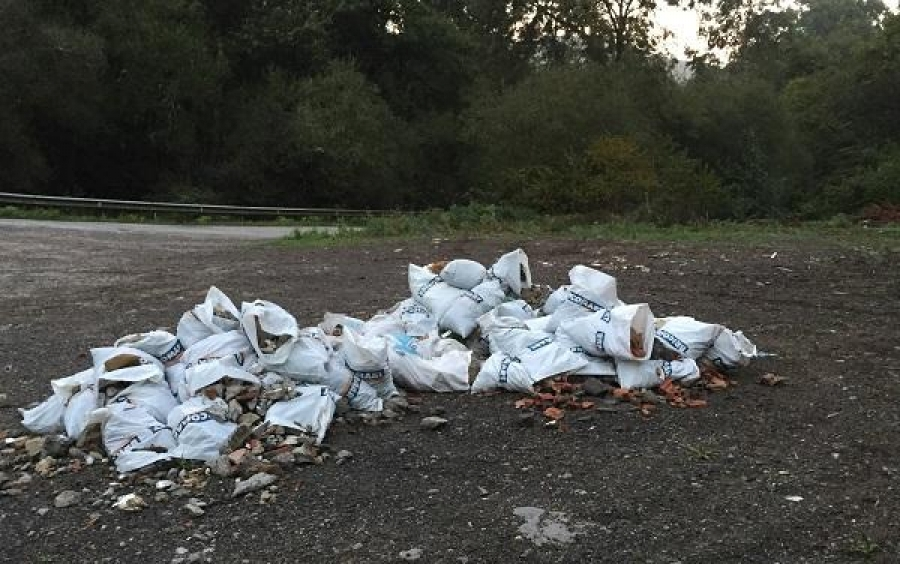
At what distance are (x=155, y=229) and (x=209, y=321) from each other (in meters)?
13.7

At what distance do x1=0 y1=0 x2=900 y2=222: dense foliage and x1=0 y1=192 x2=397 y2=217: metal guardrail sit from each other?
2517 millimetres

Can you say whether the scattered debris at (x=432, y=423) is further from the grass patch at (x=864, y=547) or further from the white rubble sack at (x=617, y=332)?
the grass patch at (x=864, y=547)

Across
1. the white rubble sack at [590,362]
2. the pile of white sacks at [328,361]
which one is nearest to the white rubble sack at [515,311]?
the pile of white sacks at [328,361]

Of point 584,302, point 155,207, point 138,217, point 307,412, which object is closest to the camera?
point 307,412

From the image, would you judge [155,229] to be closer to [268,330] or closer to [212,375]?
[268,330]

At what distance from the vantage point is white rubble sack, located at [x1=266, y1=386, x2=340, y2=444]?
4262mm

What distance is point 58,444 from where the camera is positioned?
4207 mm

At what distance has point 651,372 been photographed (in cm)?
488

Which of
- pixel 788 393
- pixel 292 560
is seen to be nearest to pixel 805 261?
pixel 788 393

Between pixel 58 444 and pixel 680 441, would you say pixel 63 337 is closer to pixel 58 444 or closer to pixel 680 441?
pixel 58 444

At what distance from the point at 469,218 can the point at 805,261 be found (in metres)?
8.94

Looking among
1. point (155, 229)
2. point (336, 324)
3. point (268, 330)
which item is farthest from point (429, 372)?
point (155, 229)

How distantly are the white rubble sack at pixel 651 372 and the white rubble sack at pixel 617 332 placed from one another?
0.06 m

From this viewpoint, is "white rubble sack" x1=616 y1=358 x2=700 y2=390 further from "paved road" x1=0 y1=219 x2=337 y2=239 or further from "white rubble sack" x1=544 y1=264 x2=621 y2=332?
"paved road" x1=0 y1=219 x2=337 y2=239
